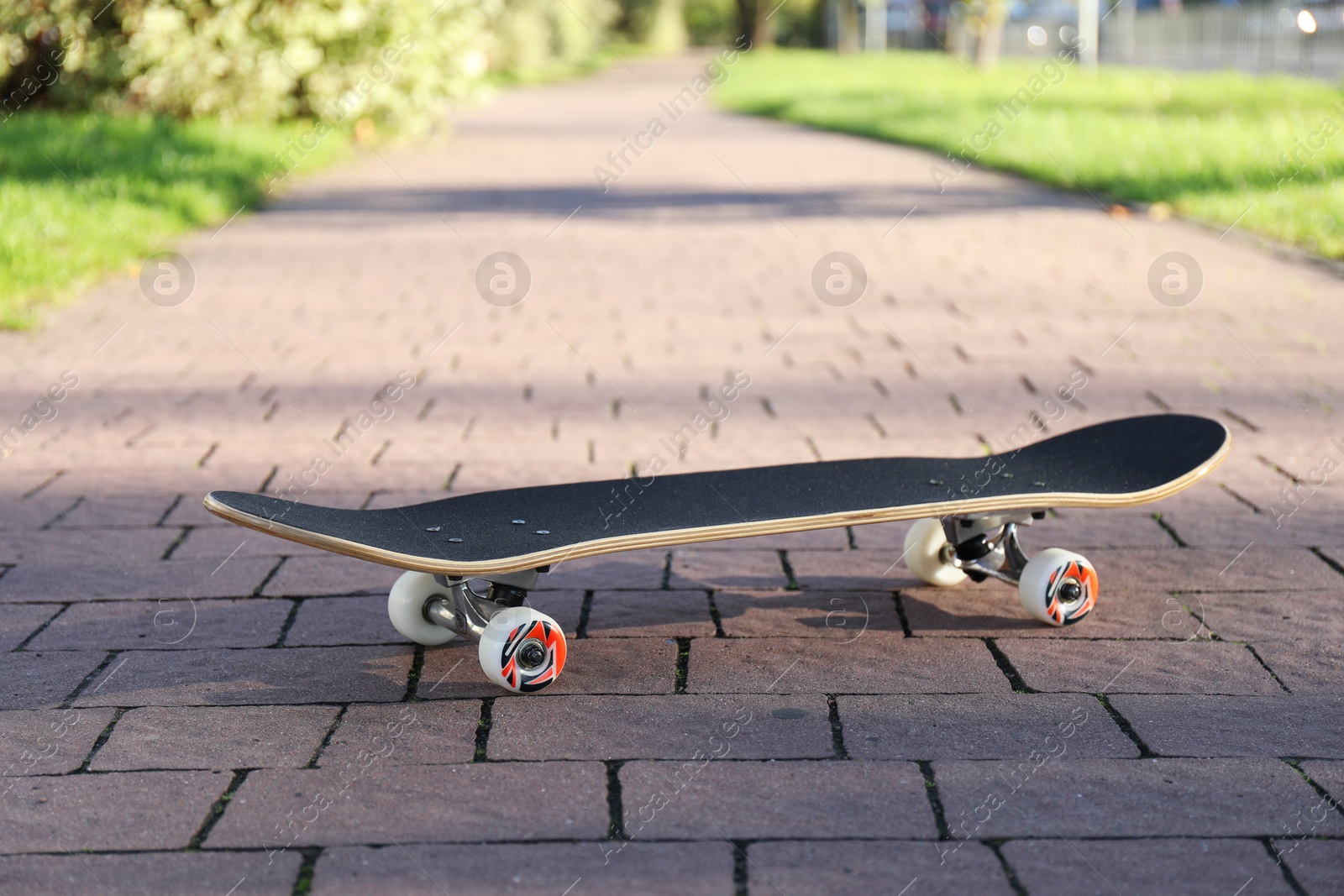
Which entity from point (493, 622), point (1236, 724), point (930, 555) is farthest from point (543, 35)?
point (1236, 724)

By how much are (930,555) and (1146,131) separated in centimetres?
992

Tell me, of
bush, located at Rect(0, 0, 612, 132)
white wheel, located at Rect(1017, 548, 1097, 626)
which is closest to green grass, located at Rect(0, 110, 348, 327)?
bush, located at Rect(0, 0, 612, 132)

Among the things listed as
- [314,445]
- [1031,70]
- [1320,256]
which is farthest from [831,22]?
[314,445]

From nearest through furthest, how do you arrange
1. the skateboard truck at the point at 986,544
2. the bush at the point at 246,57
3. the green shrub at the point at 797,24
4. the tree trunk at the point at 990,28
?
1. the skateboard truck at the point at 986,544
2. the bush at the point at 246,57
3. the tree trunk at the point at 990,28
4. the green shrub at the point at 797,24

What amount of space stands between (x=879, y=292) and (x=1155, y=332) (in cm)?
149

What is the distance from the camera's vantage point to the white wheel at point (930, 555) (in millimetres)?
3123

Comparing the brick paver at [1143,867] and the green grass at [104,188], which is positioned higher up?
the green grass at [104,188]

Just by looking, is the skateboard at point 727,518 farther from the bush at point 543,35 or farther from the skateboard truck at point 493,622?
the bush at point 543,35

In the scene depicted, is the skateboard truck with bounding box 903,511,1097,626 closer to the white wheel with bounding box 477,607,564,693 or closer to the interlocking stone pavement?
the interlocking stone pavement

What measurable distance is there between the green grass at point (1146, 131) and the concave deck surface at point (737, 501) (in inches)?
197

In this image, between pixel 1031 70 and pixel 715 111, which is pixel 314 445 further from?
pixel 1031 70

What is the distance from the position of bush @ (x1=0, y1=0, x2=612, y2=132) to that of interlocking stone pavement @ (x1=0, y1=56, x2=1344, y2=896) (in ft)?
19.9

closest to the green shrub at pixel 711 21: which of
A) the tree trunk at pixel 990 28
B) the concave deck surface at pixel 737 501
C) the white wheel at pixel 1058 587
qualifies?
the tree trunk at pixel 990 28

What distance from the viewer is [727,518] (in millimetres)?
2732
